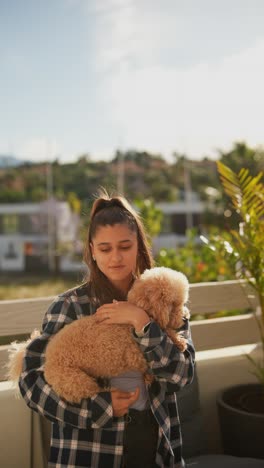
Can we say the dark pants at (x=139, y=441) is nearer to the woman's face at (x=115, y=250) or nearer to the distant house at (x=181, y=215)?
the woman's face at (x=115, y=250)

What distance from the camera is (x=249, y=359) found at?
2.61 metres

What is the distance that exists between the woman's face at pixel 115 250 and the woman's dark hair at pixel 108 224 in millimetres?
23

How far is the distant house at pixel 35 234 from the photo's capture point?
34812 millimetres

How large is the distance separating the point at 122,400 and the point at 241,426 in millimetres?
1137

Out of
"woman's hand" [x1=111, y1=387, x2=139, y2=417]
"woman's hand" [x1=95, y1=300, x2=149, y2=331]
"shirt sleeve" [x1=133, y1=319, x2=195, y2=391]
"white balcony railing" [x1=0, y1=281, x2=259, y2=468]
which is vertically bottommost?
"white balcony railing" [x1=0, y1=281, x2=259, y2=468]

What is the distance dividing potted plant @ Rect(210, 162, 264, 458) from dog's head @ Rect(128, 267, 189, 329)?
109cm

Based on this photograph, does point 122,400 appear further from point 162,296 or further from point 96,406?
point 162,296

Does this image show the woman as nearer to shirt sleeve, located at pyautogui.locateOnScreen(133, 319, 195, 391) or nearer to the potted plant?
shirt sleeve, located at pyautogui.locateOnScreen(133, 319, 195, 391)

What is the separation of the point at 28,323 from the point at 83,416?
3.13 ft

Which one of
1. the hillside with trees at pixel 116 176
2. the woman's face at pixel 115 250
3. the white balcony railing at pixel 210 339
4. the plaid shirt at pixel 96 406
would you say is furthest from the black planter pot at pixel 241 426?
the hillside with trees at pixel 116 176

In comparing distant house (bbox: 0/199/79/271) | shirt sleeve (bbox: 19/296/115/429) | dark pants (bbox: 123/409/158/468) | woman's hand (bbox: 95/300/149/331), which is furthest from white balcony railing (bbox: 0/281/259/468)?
distant house (bbox: 0/199/79/271)

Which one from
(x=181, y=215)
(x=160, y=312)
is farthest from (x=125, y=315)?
(x=181, y=215)

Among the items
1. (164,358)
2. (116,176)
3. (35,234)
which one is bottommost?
(35,234)

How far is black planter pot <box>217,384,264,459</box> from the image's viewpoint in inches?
89.4
